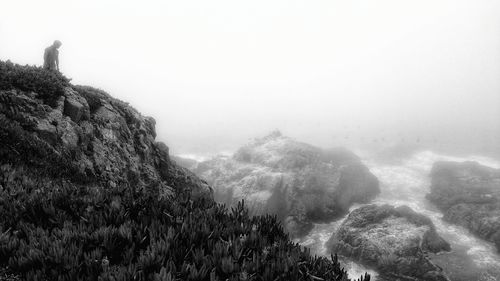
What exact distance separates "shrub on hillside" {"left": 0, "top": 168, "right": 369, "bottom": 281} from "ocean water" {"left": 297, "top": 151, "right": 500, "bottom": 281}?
77.2 ft

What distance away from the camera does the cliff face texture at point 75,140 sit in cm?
1016

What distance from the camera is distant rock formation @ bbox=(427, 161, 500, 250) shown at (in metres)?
34.4

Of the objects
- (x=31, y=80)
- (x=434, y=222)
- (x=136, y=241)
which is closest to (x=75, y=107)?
(x=31, y=80)

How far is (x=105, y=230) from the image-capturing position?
554 centimetres

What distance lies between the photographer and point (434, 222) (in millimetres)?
37188

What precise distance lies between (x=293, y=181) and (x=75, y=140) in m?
35.4

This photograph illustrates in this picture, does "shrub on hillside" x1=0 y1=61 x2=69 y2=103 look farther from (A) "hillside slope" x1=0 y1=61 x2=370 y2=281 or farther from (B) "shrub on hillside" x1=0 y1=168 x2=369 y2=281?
(B) "shrub on hillside" x1=0 y1=168 x2=369 y2=281

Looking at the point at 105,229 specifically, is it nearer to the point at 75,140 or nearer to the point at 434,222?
the point at 75,140

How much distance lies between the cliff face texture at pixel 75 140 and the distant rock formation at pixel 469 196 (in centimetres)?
3005

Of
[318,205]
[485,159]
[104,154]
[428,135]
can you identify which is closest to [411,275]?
[318,205]

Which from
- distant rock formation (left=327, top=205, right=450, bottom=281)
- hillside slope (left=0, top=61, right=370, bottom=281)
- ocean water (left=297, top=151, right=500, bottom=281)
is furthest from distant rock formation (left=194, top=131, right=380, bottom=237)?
hillside slope (left=0, top=61, right=370, bottom=281)

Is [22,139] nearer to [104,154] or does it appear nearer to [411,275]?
[104,154]

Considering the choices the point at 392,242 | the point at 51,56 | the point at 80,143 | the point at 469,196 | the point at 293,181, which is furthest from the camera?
the point at 293,181

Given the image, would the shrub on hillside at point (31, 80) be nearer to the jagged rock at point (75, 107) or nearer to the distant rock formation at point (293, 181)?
the jagged rock at point (75, 107)
